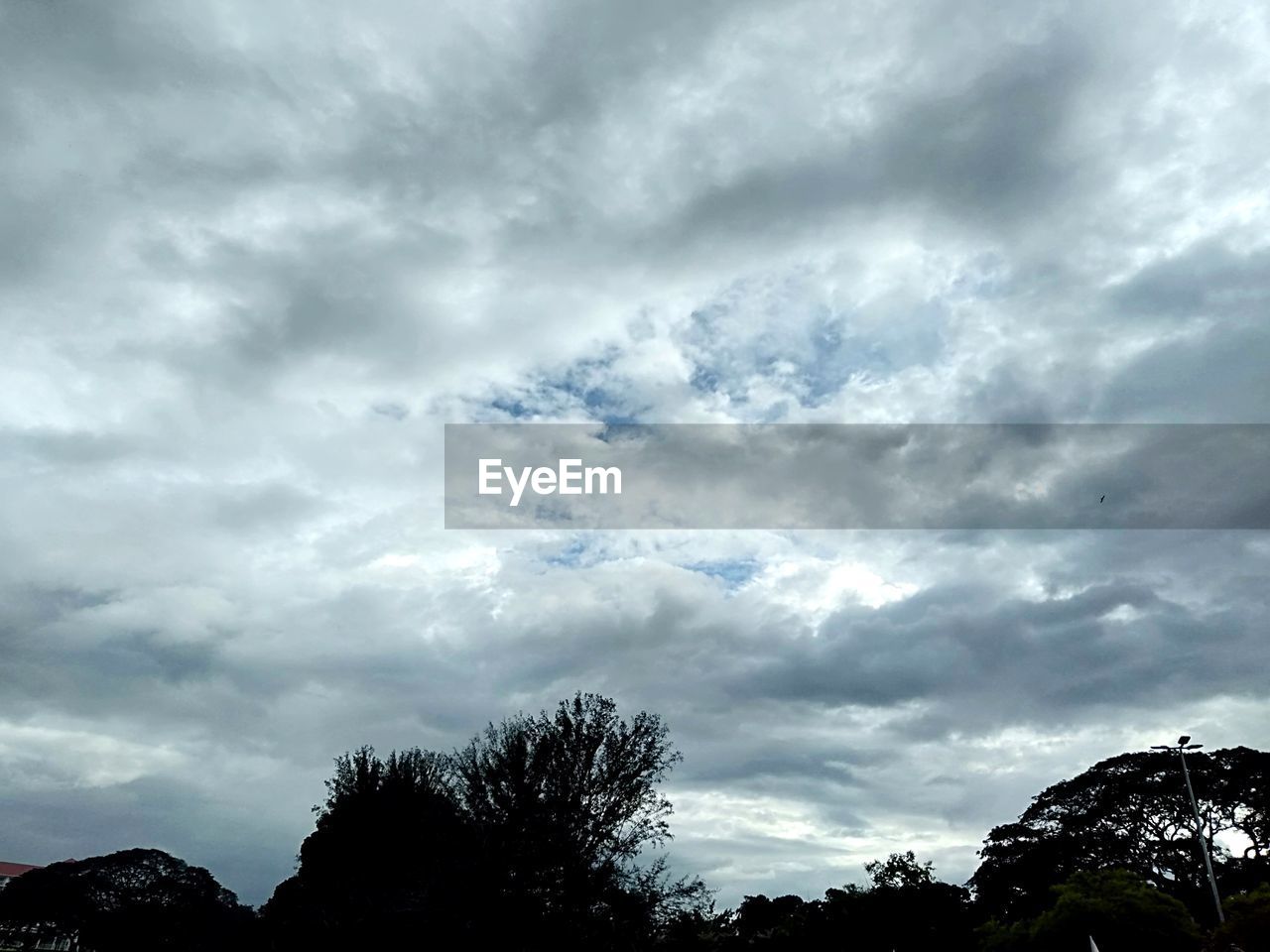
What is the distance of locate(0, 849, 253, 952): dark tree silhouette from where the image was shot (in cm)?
4956

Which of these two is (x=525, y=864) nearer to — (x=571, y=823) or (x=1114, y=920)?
(x=571, y=823)

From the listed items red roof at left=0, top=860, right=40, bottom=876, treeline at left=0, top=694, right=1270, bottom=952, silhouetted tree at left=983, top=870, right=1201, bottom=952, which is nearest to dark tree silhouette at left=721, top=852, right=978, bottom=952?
treeline at left=0, top=694, right=1270, bottom=952

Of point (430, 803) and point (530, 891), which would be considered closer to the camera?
point (530, 891)

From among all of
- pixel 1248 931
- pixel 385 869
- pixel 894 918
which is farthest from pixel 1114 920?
pixel 385 869

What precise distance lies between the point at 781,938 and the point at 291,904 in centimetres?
3861

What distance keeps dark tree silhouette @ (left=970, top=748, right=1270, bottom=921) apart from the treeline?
0.12 metres

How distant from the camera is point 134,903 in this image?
5109 cm

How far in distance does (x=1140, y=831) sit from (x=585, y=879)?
44.9 m

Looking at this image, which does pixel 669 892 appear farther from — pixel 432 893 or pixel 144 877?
pixel 144 877

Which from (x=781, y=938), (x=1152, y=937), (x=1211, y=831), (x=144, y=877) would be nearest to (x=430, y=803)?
(x=144, y=877)

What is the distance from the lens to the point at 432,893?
110 feet

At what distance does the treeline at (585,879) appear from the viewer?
33.9m

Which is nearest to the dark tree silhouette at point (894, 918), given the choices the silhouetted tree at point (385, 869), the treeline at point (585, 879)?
the treeline at point (585, 879)

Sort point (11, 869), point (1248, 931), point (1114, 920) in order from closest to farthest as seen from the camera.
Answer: point (1248, 931) → point (1114, 920) → point (11, 869)
